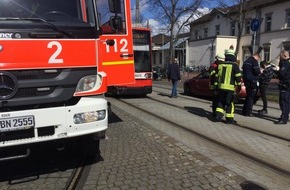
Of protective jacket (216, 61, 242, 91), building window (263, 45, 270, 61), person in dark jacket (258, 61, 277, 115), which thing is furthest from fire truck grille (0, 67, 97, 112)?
building window (263, 45, 270, 61)

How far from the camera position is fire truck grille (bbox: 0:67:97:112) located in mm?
4363

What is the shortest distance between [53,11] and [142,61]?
11.6 metres

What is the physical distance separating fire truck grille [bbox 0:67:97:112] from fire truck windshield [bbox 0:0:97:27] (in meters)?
0.66

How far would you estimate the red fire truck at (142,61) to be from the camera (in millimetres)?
15961

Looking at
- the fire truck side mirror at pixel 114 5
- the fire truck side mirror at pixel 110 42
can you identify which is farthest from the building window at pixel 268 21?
the fire truck side mirror at pixel 114 5

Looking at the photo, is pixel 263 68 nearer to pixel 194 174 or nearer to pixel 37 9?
pixel 194 174

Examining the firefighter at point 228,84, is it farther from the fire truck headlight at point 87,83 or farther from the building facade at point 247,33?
the building facade at point 247,33

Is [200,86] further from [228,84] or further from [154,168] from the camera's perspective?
[154,168]

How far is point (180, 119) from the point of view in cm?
993

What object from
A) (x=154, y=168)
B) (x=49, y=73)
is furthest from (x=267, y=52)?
(x=49, y=73)

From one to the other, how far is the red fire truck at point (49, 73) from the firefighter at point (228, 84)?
489 cm

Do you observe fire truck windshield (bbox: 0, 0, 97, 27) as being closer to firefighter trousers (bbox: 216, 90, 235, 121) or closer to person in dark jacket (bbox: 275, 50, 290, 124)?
firefighter trousers (bbox: 216, 90, 235, 121)

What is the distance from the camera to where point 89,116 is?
4.77 metres

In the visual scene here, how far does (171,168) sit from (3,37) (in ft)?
9.76
